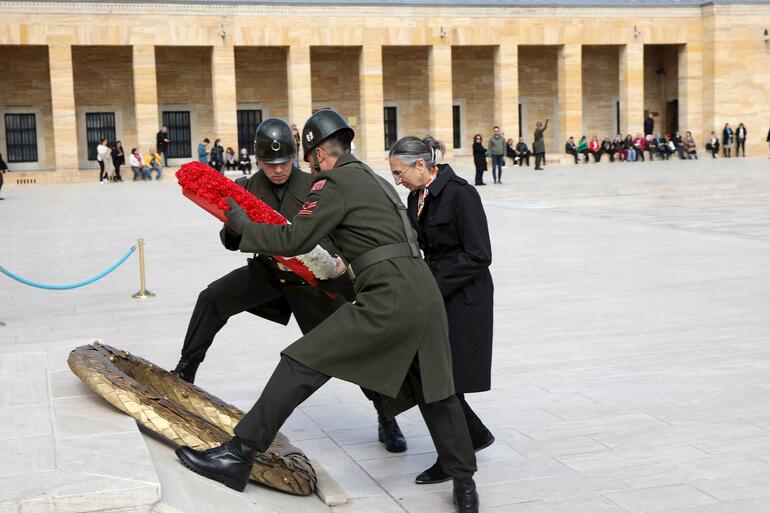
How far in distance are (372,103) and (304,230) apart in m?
38.5

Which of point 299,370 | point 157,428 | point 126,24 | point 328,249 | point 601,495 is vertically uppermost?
point 126,24

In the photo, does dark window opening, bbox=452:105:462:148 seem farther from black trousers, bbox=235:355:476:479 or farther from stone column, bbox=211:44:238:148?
black trousers, bbox=235:355:476:479

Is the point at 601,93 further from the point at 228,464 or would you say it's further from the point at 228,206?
the point at 228,464

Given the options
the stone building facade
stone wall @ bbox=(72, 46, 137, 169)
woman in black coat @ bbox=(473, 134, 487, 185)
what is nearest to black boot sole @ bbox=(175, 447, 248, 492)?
woman in black coat @ bbox=(473, 134, 487, 185)

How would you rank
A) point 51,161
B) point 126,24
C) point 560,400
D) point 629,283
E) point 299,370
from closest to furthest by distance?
point 299,370 → point 560,400 → point 629,283 → point 126,24 → point 51,161

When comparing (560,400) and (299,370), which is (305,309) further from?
(560,400)

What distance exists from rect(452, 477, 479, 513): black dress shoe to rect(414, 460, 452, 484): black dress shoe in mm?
435

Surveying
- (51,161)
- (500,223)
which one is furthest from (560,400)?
(51,161)

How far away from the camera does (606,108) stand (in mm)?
48500

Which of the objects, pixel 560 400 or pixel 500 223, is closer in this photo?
pixel 560 400

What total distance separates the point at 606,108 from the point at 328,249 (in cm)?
4510

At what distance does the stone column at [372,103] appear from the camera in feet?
137

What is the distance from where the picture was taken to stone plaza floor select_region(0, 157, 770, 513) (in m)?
4.30

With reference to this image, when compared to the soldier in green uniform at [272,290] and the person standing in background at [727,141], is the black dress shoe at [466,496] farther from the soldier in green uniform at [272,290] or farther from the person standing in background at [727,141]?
the person standing in background at [727,141]
